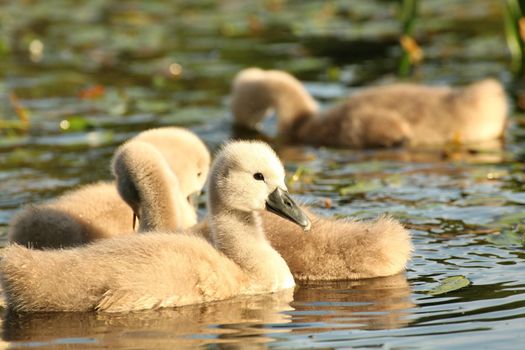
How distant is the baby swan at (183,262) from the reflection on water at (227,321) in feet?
0.29

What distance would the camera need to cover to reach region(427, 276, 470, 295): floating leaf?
7512mm

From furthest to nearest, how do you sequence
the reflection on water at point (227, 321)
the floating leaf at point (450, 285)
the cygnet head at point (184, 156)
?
the cygnet head at point (184, 156) → the floating leaf at point (450, 285) → the reflection on water at point (227, 321)

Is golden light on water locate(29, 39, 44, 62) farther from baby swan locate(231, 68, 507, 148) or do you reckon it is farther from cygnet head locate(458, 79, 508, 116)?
cygnet head locate(458, 79, 508, 116)

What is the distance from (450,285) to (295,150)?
5.11m

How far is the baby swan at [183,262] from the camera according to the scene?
23.3 feet

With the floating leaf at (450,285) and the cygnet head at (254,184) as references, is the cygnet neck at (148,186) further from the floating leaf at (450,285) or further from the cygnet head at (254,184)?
the floating leaf at (450,285)

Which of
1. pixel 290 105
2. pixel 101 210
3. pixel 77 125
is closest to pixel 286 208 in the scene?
pixel 101 210

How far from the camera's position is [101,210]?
8.81 metres

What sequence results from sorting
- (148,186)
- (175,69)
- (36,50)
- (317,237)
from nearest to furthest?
(317,237)
(148,186)
(175,69)
(36,50)

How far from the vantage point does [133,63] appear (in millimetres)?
17250

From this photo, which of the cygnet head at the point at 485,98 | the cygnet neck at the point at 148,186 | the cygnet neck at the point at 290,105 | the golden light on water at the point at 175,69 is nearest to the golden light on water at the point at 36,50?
the golden light on water at the point at 175,69

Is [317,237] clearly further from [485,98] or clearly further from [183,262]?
[485,98]

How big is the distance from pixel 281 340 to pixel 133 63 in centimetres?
1111

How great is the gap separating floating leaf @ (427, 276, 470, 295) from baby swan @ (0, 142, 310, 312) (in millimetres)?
870
